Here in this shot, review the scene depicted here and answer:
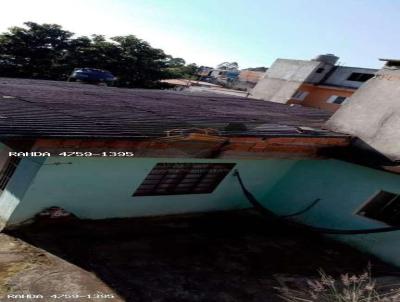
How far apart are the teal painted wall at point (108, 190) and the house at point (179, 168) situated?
0.02 metres

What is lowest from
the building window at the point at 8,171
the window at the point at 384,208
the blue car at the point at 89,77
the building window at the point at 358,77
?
the blue car at the point at 89,77

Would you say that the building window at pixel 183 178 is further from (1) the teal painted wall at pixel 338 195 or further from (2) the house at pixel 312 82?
(2) the house at pixel 312 82

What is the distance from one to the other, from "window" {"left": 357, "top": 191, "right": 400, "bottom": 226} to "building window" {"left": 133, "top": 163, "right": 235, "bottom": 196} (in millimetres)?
3508

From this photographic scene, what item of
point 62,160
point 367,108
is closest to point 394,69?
point 367,108

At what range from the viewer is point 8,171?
7.73m

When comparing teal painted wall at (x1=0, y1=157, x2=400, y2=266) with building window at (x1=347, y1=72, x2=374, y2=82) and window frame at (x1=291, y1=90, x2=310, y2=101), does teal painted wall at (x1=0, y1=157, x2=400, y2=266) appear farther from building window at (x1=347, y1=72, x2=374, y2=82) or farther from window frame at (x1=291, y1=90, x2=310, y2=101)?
building window at (x1=347, y1=72, x2=374, y2=82)

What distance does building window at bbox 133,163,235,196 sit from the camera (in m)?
8.66

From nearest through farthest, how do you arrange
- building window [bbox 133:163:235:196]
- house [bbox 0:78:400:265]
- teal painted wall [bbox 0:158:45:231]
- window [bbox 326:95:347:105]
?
house [bbox 0:78:400:265] < teal painted wall [bbox 0:158:45:231] < building window [bbox 133:163:235:196] < window [bbox 326:95:347:105]

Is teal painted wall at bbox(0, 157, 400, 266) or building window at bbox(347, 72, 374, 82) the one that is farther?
building window at bbox(347, 72, 374, 82)

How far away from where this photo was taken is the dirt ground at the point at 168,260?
5.91 metres

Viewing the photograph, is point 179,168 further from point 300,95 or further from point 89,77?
point 300,95

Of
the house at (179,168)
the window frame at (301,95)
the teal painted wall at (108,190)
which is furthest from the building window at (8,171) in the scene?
the window frame at (301,95)

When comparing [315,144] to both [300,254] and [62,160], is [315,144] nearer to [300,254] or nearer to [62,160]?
[300,254]

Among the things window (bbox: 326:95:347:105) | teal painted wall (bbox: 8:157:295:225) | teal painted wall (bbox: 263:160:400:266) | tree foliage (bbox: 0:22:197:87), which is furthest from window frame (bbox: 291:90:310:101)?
teal painted wall (bbox: 8:157:295:225)
